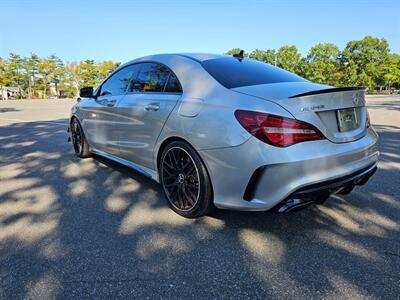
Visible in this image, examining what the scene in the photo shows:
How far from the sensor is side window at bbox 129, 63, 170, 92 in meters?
3.29

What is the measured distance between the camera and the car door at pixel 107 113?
156 inches

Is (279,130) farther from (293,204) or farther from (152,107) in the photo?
(152,107)

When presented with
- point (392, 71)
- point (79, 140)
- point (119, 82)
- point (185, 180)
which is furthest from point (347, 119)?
point (392, 71)

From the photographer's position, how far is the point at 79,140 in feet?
17.3

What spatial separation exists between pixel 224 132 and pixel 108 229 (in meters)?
1.36

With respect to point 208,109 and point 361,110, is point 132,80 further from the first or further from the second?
point 361,110

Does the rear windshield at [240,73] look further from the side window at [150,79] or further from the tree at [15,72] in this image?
the tree at [15,72]

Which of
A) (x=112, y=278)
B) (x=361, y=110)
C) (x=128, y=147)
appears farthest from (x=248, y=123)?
(x=128, y=147)

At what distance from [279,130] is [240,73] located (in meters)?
0.99

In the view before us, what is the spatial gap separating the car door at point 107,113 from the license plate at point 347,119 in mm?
2397

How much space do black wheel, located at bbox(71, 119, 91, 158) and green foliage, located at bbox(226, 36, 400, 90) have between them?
7695 centimetres

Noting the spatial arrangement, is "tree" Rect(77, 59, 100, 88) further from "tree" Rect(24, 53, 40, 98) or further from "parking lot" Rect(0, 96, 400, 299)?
"parking lot" Rect(0, 96, 400, 299)

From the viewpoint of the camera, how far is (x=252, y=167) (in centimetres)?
229

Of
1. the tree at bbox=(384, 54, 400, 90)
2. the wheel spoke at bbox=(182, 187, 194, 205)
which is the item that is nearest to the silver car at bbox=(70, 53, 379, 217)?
the wheel spoke at bbox=(182, 187, 194, 205)
